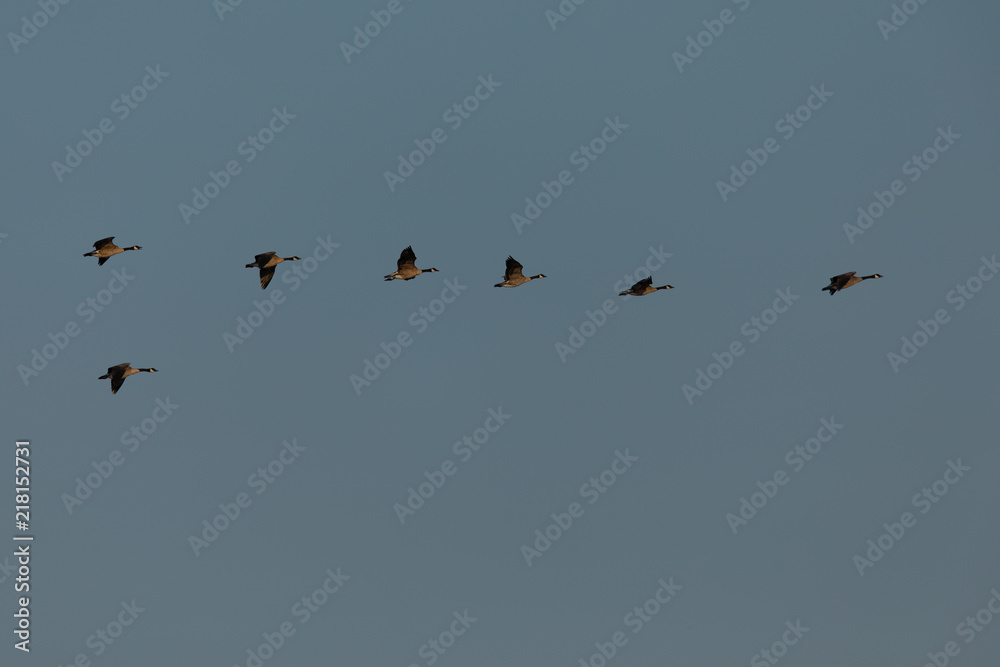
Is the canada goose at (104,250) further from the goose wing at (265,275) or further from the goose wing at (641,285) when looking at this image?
the goose wing at (641,285)

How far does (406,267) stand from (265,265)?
5.54 m

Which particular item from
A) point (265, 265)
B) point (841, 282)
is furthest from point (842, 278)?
point (265, 265)

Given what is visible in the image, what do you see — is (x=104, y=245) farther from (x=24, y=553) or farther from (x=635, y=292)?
(x=635, y=292)

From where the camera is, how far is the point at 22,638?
64.1 m

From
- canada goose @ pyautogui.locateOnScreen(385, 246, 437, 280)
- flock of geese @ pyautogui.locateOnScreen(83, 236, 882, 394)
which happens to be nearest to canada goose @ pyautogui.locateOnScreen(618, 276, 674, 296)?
flock of geese @ pyautogui.locateOnScreen(83, 236, 882, 394)

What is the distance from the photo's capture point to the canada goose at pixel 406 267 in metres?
62.3

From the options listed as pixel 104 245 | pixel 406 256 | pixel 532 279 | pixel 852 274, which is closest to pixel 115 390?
pixel 104 245

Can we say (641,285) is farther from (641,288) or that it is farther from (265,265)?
(265,265)

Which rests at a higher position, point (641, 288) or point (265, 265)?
point (641, 288)

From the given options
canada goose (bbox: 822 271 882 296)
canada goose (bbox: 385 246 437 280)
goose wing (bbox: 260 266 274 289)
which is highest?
canada goose (bbox: 822 271 882 296)

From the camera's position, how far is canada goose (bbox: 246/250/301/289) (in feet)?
202

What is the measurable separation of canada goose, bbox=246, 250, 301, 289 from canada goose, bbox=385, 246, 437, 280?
444 cm

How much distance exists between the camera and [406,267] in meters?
62.9

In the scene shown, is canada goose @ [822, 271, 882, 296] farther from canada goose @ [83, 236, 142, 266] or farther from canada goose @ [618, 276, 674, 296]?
canada goose @ [83, 236, 142, 266]
